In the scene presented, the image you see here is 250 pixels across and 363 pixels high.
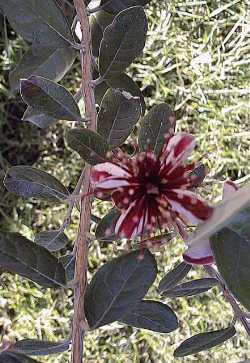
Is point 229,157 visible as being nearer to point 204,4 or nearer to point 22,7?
point 204,4

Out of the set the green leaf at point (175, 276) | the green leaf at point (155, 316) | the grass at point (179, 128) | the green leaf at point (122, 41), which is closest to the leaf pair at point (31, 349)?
the green leaf at point (155, 316)

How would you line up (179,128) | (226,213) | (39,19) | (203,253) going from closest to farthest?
1. (226,213)
2. (203,253)
3. (39,19)
4. (179,128)

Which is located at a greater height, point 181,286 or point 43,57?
point 43,57

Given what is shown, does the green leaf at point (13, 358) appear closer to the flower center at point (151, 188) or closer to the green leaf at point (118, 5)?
the flower center at point (151, 188)

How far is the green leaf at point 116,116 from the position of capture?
2.47ft

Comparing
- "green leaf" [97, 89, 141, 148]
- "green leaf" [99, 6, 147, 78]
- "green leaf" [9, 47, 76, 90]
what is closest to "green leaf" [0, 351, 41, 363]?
"green leaf" [97, 89, 141, 148]

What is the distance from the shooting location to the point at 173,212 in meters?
0.64

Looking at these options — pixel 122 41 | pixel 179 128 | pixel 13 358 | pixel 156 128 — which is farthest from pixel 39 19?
pixel 179 128

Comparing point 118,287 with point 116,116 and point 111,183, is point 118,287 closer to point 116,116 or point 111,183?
point 111,183

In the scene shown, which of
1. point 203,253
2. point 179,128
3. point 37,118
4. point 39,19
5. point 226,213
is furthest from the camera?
point 179,128

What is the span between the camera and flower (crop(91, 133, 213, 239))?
0.64m

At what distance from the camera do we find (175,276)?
87 centimetres

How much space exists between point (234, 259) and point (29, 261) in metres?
0.23

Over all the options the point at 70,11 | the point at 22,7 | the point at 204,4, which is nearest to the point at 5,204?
the point at 70,11
